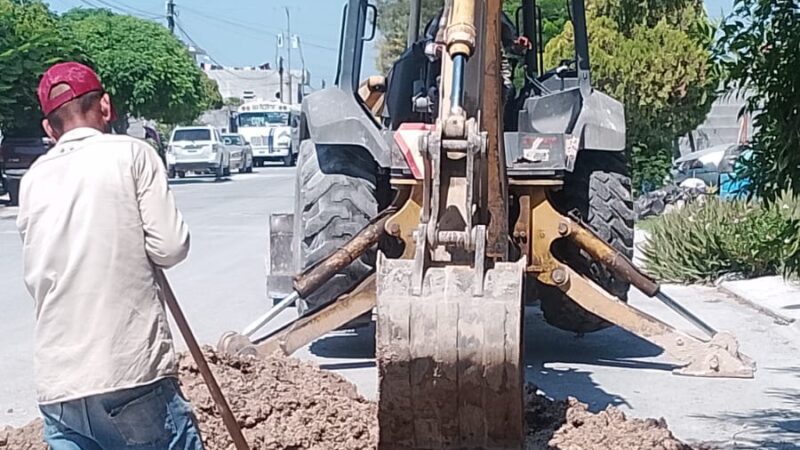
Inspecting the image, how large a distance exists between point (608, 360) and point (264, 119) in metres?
46.6

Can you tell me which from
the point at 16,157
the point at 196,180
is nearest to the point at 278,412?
the point at 16,157

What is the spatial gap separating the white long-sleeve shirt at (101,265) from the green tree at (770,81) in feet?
7.85

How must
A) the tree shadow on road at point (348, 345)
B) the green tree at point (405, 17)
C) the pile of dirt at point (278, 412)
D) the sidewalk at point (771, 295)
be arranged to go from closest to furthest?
the pile of dirt at point (278, 412) < the tree shadow on road at point (348, 345) < the sidewalk at point (771, 295) < the green tree at point (405, 17)

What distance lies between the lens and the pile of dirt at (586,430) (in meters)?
6.73

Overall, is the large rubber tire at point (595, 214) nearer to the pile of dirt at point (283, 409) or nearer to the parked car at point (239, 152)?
the pile of dirt at point (283, 409)

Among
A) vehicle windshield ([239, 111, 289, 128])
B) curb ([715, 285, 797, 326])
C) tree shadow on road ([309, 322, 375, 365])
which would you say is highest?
vehicle windshield ([239, 111, 289, 128])

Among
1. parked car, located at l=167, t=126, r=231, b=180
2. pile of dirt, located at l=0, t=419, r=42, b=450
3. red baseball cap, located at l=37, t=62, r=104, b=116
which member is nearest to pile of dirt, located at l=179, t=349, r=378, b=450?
pile of dirt, located at l=0, t=419, r=42, b=450

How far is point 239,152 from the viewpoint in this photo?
48.6 metres

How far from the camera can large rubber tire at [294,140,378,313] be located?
952 cm

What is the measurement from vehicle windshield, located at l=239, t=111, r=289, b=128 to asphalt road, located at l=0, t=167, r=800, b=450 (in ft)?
128

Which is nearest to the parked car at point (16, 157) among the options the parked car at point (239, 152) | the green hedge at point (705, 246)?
the green hedge at point (705, 246)

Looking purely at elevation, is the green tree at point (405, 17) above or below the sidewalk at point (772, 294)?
above

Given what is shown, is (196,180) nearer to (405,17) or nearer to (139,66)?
(139,66)

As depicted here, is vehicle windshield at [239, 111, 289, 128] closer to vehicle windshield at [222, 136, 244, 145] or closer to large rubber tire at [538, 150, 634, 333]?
vehicle windshield at [222, 136, 244, 145]
